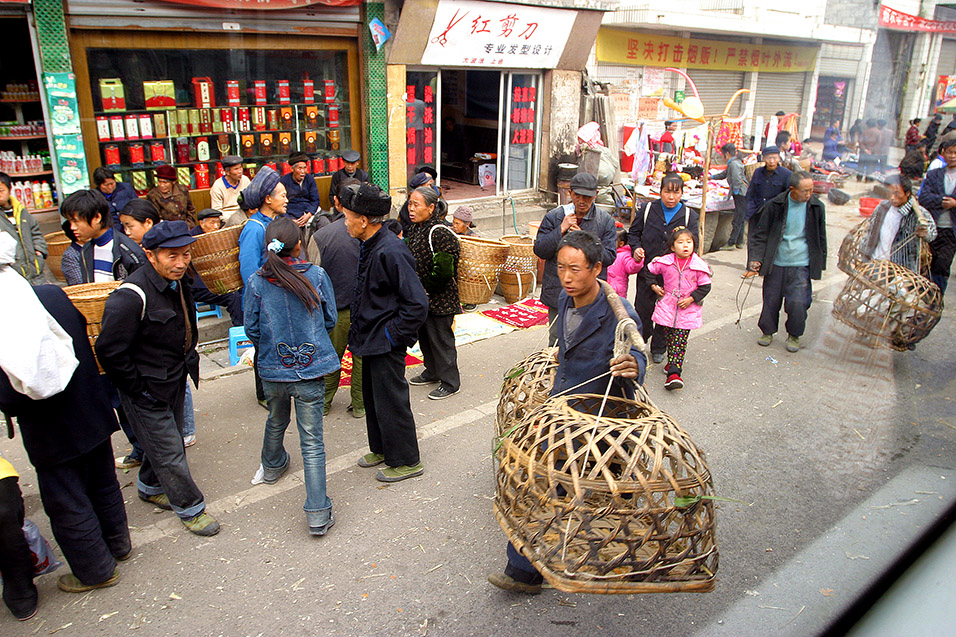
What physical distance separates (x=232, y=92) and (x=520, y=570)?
7.38 m

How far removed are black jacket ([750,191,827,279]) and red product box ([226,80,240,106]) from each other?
20.6ft

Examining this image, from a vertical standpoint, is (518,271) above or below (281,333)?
below

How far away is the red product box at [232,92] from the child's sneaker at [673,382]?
20.6ft

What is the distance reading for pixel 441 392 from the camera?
5.38 meters

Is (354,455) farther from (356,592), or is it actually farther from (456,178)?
(456,178)

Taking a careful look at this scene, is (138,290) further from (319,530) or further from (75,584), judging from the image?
(319,530)

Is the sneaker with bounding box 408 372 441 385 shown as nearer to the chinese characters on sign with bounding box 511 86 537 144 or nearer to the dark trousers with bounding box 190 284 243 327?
the dark trousers with bounding box 190 284 243 327

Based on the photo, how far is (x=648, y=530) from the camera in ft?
7.68

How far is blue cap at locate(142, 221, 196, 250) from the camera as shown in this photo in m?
3.30

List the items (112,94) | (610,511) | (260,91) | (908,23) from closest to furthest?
(908,23), (610,511), (112,94), (260,91)

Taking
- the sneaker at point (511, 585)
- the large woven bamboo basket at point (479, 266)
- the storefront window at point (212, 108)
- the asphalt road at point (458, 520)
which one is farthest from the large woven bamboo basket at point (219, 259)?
the storefront window at point (212, 108)

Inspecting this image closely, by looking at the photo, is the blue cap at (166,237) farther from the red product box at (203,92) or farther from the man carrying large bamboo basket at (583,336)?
the red product box at (203,92)

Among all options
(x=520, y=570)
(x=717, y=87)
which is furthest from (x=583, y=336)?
(x=717, y=87)

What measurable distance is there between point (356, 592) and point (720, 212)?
337 inches
